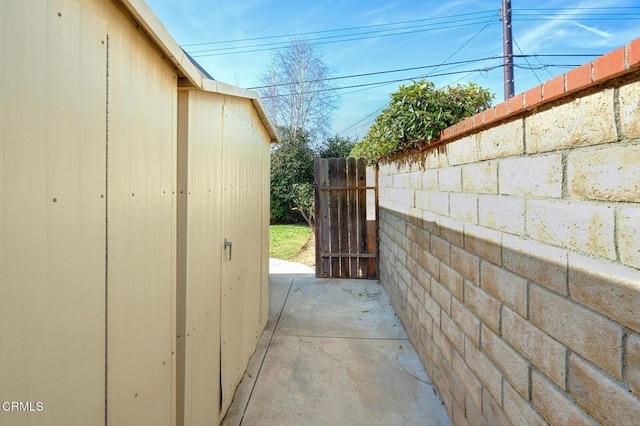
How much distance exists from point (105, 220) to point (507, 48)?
8.55 m

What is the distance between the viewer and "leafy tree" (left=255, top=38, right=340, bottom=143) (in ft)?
44.1

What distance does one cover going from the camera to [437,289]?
262cm

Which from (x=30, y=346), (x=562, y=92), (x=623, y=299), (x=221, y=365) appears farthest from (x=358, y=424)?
(x=562, y=92)

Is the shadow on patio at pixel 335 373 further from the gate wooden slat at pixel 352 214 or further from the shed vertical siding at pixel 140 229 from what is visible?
the gate wooden slat at pixel 352 214

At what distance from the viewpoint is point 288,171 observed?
1155 cm

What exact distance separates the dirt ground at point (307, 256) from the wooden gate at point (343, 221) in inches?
41.1

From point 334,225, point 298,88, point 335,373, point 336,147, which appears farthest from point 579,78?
point 298,88

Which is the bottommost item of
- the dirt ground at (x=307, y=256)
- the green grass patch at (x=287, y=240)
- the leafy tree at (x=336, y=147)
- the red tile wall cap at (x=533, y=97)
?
the dirt ground at (x=307, y=256)

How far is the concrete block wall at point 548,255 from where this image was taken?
0.94m

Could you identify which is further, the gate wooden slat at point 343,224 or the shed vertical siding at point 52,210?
the gate wooden slat at point 343,224

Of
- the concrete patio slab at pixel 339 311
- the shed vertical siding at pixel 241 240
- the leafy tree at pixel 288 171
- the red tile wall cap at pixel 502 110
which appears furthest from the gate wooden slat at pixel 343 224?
the leafy tree at pixel 288 171

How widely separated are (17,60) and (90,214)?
0.43 m

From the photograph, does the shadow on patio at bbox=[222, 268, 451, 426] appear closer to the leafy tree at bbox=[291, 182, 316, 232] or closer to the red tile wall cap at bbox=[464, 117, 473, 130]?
the red tile wall cap at bbox=[464, 117, 473, 130]

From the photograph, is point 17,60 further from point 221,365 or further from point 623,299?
point 221,365
